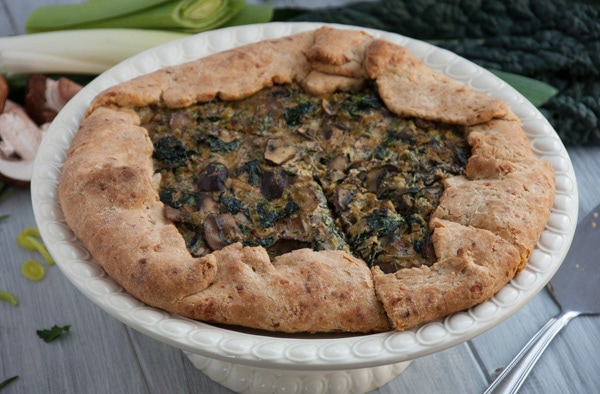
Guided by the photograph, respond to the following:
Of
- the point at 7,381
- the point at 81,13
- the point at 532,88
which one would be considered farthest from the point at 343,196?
the point at 81,13

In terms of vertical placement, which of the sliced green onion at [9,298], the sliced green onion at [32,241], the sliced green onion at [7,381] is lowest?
the sliced green onion at [7,381]

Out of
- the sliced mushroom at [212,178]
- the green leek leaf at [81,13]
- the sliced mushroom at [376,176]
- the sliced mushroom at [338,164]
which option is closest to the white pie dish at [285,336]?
the sliced mushroom at [212,178]

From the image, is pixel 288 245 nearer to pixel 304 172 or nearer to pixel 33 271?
pixel 304 172

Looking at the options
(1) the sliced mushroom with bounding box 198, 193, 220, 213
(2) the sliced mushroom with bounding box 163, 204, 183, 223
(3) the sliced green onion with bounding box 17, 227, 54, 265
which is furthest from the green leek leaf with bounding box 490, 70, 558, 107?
(3) the sliced green onion with bounding box 17, 227, 54, 265

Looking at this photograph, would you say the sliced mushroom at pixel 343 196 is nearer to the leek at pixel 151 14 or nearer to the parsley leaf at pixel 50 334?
the parsley leaf at pixel 50 334

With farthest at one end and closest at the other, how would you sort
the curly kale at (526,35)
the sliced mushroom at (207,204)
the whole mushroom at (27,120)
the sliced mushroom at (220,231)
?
the curly kale at (526,35) → the whole mushroom at (27,120) → the sliced mushroom at (207,204) → the sliced mushroom at (220,231)
